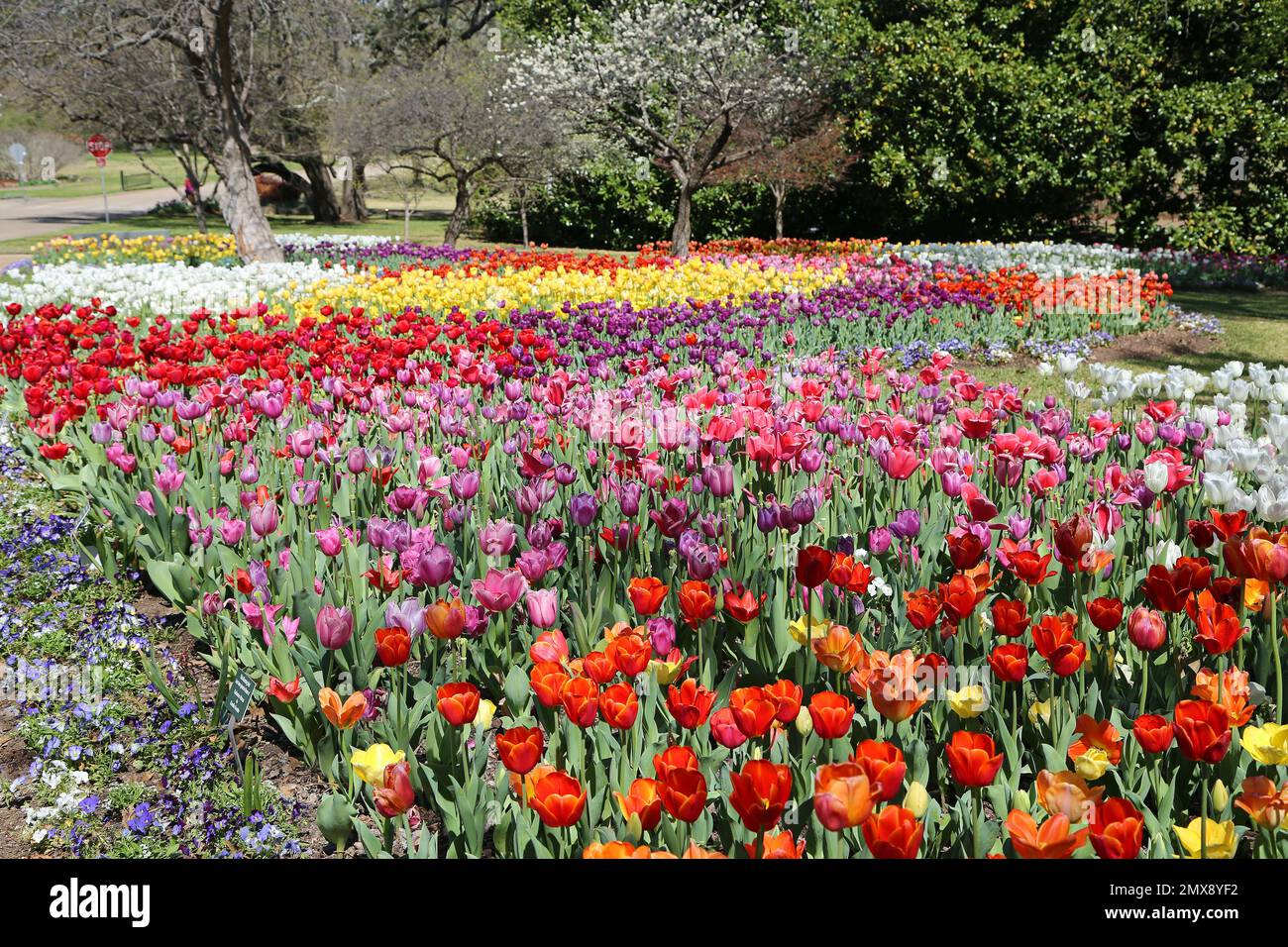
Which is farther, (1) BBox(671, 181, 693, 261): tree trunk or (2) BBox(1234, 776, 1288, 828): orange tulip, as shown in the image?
(1) BBox(671, 181, 693, 261): tree trunk

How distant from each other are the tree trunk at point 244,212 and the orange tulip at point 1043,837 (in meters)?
14.9

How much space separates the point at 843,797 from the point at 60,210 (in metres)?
40.3

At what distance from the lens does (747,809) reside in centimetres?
160

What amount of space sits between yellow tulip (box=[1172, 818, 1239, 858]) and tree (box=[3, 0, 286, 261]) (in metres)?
13.9

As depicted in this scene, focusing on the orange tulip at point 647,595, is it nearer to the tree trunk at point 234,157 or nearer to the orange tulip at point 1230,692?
the orange tulip at point 1230,692

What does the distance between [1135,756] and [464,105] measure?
22.9m

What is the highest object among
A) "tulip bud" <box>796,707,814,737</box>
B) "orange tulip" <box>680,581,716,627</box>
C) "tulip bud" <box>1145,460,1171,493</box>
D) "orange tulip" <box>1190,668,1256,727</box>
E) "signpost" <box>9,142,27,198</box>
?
"signpost" <box>9,142,27,198</box>

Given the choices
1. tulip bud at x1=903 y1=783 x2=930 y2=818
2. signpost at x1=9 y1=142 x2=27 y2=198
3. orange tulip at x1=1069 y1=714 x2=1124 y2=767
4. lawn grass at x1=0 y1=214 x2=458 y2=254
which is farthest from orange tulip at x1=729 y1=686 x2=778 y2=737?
signpost at x1=9 y1=142 x2=27 y2=198

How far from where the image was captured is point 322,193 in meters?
33.3

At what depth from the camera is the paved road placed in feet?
91.3

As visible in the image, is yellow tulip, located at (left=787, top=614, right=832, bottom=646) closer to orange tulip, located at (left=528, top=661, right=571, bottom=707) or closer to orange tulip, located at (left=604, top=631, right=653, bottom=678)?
orange tulip, located at (left=604, top=631, right=653, bottom=678)

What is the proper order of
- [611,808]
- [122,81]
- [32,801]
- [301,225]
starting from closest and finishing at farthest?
[611,808] < [32,801] < [122,81] < [301,225]
